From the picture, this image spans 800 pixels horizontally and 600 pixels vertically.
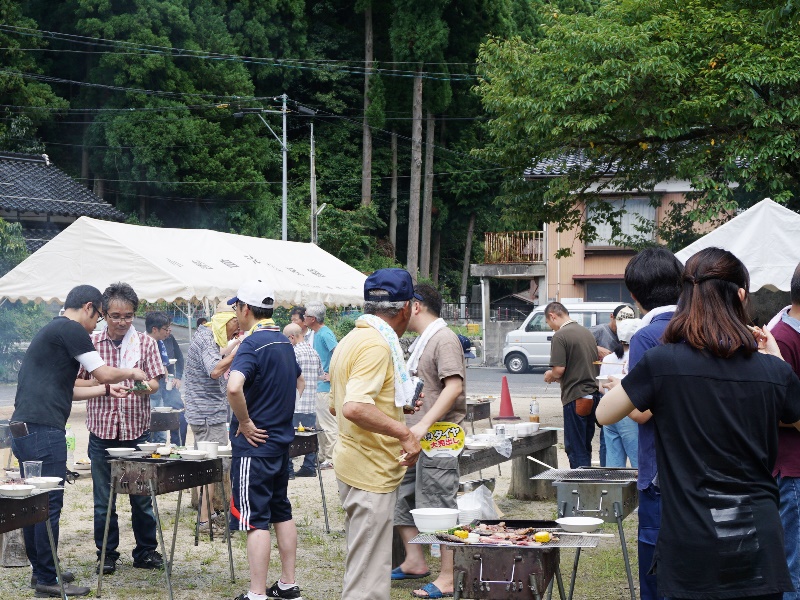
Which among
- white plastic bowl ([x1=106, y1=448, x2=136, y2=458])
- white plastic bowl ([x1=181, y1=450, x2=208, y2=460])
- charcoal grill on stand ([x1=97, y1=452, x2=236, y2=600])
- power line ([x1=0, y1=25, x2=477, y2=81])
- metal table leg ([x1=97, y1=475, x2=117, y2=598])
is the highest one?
power line ([x1=0, y1=25, x2=477, y2=81])

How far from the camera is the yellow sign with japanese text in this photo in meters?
5.76

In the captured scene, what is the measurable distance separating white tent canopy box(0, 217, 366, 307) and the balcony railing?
21.1m

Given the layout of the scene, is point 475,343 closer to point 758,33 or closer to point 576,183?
point 576,183

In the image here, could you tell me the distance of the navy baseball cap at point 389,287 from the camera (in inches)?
181

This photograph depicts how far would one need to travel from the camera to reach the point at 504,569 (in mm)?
3908

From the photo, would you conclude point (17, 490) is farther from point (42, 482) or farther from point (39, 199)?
point (39, 199)

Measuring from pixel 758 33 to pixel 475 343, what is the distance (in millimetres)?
20512

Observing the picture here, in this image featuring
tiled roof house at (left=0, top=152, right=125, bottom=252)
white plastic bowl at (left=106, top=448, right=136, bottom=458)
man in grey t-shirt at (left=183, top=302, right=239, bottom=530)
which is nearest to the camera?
white plastic bowl at (left=106, top=448, right=136, bottom=458)

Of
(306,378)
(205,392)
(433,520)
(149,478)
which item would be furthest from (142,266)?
(433,520)

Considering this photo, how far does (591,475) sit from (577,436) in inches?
141

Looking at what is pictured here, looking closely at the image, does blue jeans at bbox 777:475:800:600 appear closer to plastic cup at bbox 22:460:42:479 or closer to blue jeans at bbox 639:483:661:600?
blue jeans at bbox 639:483:661:600

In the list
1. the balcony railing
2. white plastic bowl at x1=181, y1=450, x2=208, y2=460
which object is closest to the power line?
the balcony railing

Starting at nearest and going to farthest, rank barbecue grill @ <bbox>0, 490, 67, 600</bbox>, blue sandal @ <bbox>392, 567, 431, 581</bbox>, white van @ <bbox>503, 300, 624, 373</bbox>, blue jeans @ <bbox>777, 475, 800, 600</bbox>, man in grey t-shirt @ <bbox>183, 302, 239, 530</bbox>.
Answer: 1. blue jeans @ <bbox>777, 475, 800, 600</bbox>
2. barbecue grill @ <bbox>0, 490, 67, 600</bbox>
3. blue sandal @ <bbox>392, 567, 431, 581</bbox>
4. man in grey t-shirt @ <bbox>183, 302, 239, 530</bbox>
5. white van @ <bbox>503, 300, 624, 373</bbox>

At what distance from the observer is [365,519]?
4441 mm
